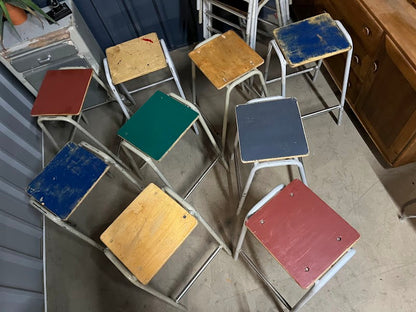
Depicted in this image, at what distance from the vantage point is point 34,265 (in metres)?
1.79

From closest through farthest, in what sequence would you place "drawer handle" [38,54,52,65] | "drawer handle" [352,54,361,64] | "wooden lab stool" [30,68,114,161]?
"wooden lab stool" [30,68,114,161] → "drawer handle" [352,54,361,64] → "drawer handle" [38,54,52,65]

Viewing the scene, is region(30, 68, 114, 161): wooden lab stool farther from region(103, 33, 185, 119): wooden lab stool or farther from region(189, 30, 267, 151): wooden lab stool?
region(189, 30, 267, 151): wooden lab stool

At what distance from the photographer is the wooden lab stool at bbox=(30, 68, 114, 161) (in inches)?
68.2

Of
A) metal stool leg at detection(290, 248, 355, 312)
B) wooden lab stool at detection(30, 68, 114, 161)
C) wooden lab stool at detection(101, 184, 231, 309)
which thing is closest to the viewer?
metal stool leg at detection(290, 248, 355, 312)

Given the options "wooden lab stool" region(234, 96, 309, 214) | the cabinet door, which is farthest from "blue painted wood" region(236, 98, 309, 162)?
the cabinet door

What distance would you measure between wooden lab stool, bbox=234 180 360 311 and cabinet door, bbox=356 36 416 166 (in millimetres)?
774

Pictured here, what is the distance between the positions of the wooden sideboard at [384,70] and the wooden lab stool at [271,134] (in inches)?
22.8

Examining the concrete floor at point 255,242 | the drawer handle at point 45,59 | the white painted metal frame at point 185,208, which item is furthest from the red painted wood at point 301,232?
the drawer handle at point 45,59

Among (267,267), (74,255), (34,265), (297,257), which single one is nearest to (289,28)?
(297,257)

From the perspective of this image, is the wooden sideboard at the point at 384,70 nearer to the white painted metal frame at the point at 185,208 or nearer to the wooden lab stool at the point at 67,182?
the white painted metal frame at the point at 185,208

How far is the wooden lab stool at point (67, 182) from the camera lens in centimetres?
148

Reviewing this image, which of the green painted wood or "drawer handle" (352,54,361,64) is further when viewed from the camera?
"drawer handle" (352,54,361,64)

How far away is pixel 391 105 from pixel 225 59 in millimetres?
997

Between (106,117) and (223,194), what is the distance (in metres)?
1.21
